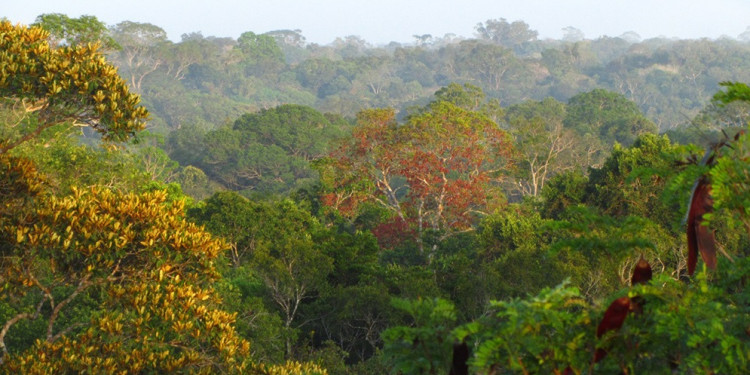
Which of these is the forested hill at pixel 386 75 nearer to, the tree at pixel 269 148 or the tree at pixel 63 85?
the tree at pixel 269 148

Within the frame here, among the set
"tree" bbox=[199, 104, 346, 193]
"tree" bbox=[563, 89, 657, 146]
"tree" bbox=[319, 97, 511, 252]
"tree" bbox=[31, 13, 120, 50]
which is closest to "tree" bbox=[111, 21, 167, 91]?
"tree" bbox=[199, 104, 346, 193]

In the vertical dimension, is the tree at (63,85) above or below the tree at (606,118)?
above

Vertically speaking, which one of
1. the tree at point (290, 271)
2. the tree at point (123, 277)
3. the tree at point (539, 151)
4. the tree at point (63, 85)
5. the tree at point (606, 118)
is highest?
the tree at point (63, 85)

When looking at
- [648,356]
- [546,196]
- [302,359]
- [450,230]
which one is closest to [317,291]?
[302,359]

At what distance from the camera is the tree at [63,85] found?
8180 mm

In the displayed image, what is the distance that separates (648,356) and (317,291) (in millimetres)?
14685

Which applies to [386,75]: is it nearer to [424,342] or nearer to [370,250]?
[370,250]

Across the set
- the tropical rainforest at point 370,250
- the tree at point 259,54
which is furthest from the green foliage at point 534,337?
the tree at point 259,54

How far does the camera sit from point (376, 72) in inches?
4232

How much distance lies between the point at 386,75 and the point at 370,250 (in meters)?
93.7

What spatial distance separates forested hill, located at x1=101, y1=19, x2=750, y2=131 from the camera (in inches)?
3430

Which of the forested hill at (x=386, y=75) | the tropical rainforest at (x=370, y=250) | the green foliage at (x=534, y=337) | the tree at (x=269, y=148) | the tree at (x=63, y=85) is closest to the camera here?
the green foliage at (x=534, y=337)

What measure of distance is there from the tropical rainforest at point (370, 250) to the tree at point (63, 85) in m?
0.03

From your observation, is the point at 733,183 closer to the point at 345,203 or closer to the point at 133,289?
the point at 133,289
